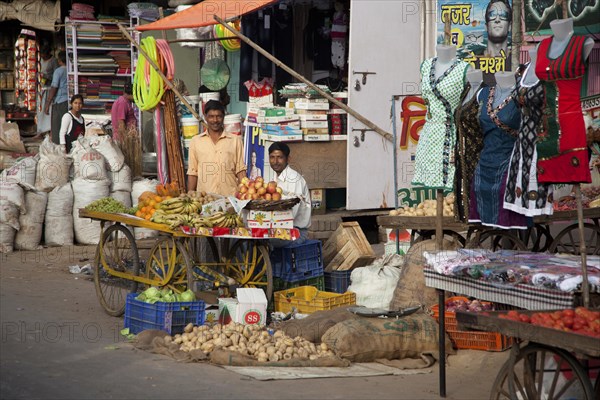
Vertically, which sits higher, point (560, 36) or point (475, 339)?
point (560, 36)

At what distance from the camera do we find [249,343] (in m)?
7.70

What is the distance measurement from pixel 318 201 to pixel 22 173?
371 centimetres

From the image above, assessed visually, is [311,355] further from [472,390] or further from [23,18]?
[23,18]

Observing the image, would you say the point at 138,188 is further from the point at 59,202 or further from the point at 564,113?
the point at 564,113

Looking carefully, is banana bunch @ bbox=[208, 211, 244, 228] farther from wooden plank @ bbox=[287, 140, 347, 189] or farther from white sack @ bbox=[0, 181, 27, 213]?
white sack @ bbox=[0, 181, 27, 213]

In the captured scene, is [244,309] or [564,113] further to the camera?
[244,309]

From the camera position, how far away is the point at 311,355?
7.61 meters

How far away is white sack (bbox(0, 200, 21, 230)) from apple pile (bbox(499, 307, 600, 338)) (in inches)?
307

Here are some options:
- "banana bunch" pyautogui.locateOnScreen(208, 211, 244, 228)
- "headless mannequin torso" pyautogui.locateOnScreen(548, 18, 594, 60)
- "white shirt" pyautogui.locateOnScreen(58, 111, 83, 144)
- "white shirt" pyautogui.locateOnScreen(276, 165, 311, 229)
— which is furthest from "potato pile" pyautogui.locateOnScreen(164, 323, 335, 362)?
"white shirt" pyautogui.locateOnScreen(58, 111, 83, 144)

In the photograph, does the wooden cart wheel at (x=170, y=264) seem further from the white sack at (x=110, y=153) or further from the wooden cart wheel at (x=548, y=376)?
the white sack at (x=110, y=153)

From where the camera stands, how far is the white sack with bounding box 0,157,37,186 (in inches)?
484

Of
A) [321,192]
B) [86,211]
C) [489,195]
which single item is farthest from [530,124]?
[321,192]

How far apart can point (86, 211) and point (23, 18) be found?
9149mm

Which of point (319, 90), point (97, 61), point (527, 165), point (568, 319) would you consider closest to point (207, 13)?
point (319, 90)
